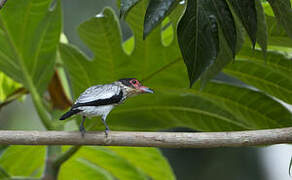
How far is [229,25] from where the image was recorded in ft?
2.98

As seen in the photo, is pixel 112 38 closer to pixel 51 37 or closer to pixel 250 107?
pixel 51 37

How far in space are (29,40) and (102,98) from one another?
0.68 metres

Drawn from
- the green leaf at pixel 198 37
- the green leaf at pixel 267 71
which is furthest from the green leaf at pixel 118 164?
the green leaf at pixel 198 37

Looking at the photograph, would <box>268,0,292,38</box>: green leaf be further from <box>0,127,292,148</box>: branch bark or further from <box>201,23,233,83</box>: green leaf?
<box>0,127,292,148</box>: branch bark

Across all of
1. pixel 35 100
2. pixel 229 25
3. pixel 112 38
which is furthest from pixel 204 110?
pixel 229 25

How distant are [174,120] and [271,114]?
39 centimetres

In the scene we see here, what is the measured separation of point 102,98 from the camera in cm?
133

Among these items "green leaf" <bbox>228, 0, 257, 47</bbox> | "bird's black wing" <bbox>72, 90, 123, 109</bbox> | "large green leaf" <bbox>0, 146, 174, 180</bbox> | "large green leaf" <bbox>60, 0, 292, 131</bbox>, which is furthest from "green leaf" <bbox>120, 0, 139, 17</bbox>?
"large green leaf" <bbox>0, 146, 174, 180</bbox>

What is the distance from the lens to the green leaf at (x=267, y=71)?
5.30 ft

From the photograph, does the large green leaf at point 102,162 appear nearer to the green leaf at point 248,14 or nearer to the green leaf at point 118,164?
the green leaf at point 118,164

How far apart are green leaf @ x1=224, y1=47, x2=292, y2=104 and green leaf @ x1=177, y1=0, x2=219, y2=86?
0.72 meters

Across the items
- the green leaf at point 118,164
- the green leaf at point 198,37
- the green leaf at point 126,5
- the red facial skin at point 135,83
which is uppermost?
the green leaf at point 126,5

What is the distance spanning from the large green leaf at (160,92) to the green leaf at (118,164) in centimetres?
42

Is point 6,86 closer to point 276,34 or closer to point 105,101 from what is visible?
point 105,101
